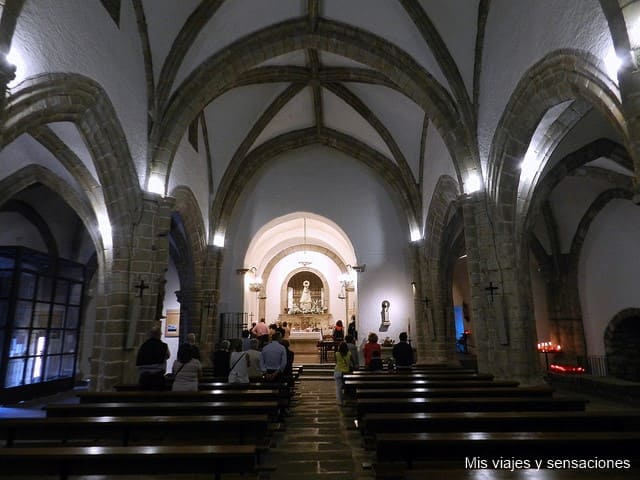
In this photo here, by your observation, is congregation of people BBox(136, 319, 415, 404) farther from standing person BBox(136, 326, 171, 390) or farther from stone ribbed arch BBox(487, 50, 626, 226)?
stone ribbed arch BBox(487, 50, 626, 226)

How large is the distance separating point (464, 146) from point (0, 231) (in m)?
13.2

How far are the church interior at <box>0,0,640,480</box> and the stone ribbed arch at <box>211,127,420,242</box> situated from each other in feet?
0.22

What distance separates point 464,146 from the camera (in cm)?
818

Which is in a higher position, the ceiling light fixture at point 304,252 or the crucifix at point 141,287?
the ceiling light fixture at point 304,252

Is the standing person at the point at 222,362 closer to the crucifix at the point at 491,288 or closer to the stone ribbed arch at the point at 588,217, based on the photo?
the crucifix at the point at 491,288

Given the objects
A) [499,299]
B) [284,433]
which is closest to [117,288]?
[284,433]

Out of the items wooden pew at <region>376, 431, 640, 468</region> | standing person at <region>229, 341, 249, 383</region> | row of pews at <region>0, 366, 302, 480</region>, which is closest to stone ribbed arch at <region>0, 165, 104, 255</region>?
standing person at <region>229, 341, 249, 383</region>

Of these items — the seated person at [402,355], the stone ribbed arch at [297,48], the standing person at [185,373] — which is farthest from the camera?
the stone ribbed arch at [297,48]

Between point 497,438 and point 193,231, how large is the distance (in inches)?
397

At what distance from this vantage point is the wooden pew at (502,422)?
3.07m

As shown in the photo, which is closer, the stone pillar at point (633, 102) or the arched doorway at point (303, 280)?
the stone pillar at point (633, 102)

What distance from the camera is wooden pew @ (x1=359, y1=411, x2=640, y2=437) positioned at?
3.07 meters

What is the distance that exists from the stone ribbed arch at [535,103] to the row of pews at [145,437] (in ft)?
15.7

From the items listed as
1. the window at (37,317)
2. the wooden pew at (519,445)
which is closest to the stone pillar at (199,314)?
the window at (37,317)
